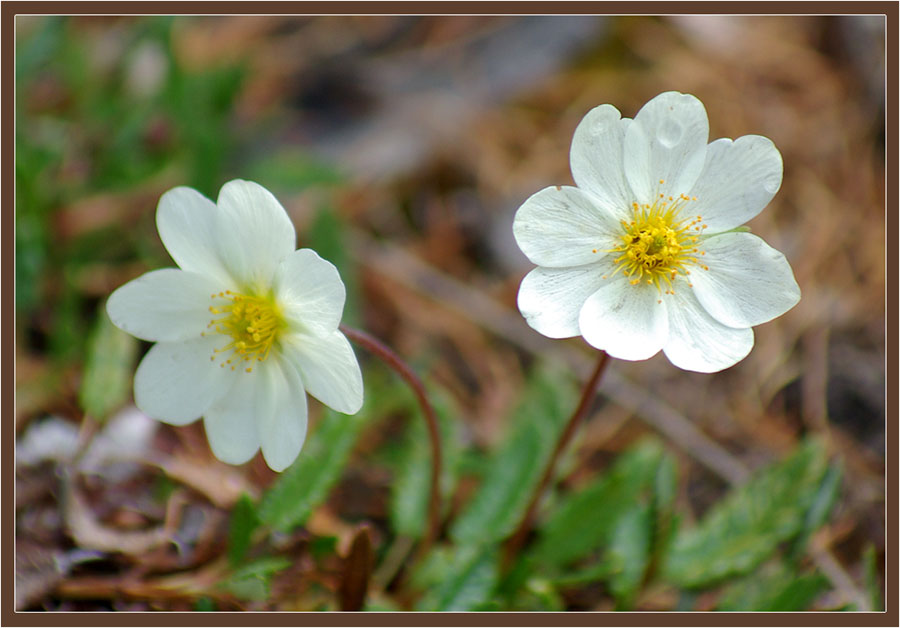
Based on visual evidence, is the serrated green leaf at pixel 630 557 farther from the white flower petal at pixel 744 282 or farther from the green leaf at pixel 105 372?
the green leaf at pixel 105 372

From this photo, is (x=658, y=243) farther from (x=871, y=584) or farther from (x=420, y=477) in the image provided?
(x=871, y=584)

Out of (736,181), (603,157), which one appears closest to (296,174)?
(603,157)

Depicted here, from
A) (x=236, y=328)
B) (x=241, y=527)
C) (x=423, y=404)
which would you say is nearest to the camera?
(x=236, y=328)

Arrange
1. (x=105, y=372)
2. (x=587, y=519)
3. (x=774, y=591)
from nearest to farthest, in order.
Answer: (x=774, y=591) → (x=587, y=519) → (x=105, y=372)

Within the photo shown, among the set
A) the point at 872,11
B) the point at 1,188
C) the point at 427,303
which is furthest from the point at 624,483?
the point at 1,188

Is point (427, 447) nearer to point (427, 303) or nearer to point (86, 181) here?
point (427, 303)

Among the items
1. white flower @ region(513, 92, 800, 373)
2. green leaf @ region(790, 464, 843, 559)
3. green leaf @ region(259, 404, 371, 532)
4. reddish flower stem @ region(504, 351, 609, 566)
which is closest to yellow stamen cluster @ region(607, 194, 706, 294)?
white flower @ region(513, 92, 800, 373)

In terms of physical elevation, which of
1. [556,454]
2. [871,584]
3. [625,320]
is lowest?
[871,584]

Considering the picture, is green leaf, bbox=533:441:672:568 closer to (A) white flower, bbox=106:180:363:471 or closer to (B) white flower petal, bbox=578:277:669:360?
(B) white flower petal, bbox=578:277:669:360

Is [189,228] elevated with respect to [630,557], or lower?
elevated
